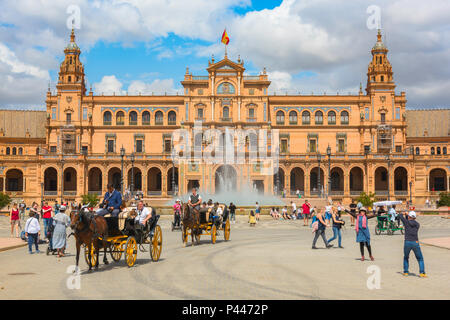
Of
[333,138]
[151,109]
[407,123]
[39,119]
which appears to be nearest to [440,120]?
[407,123]

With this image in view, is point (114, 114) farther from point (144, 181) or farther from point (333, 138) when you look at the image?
point (333, 138)

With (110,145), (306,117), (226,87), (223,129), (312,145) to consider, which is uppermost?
(226,87)

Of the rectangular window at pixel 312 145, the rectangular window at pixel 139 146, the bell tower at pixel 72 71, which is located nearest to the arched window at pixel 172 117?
the rectangular window at pixel 139 146

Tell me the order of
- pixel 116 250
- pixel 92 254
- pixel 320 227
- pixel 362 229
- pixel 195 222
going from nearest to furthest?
pixel 92 254 → pixel 116 250 → pixel 362 229 → pixel 195 222 → pixel 320 227

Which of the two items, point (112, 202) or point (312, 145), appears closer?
point (112, 202)

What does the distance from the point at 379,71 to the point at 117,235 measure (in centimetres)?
6434

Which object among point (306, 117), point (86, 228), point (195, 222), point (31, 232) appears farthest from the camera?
point (306, 117)

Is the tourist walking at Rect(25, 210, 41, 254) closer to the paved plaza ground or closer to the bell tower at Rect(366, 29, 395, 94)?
the paved plaza ground

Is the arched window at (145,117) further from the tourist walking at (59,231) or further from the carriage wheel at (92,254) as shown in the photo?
the carriage wheel at (92,254)

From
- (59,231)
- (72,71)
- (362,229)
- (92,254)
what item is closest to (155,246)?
(92,254)

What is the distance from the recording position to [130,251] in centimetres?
1392

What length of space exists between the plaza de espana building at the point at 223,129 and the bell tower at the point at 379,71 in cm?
14

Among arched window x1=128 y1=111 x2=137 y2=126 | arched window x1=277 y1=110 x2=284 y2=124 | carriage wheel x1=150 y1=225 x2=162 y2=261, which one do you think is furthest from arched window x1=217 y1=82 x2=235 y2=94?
carriage wheel x1=150 y1=225 x2=162 y2=261

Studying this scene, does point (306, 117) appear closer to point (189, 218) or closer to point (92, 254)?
point (189, 218)
